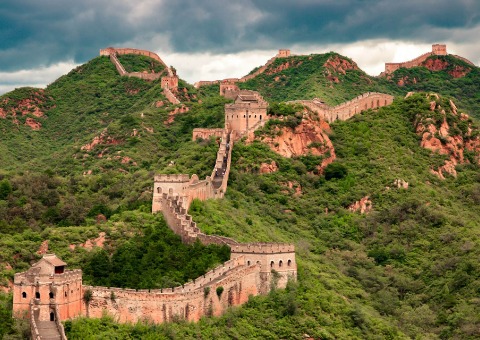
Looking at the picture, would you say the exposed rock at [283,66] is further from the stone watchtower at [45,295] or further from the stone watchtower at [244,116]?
the stone watchtower at [45,295]

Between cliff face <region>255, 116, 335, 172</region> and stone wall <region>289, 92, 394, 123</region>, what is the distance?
401cm

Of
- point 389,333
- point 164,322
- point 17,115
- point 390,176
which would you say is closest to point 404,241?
point 390,176

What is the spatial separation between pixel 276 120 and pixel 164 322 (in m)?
42.8

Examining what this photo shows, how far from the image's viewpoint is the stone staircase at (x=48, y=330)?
66050mm

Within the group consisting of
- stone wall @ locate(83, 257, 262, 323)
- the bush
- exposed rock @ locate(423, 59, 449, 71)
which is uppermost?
exposed rock @ locate(423, 59, 449, 71)

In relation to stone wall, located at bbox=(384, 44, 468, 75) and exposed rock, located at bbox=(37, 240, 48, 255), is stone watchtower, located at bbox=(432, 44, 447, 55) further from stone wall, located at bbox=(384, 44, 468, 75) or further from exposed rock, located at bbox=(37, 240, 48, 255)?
exposed rock, located at bbox=(37, 240, 48, 255)

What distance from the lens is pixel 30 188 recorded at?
10200 centimetres


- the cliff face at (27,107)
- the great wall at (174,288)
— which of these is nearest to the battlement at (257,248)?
the great wall at (174,288)

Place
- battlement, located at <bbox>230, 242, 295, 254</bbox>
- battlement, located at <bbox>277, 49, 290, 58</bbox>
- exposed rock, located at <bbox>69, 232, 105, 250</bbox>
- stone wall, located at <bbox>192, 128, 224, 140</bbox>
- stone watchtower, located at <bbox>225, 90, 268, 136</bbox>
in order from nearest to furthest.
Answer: battlement, located at <bbox>230, 242, 295, 254</bbox> → exposed rock, located at <bbox>69, 232, 105, 250</bbox> → stone watchtower, located at <bbox>225, 90, 268, 136</bbox> → stone wall, located at <bbox>192, 128, 224, 140</bbox> → battlement, located at <bbox>277, 49, 290, 58</bbox>

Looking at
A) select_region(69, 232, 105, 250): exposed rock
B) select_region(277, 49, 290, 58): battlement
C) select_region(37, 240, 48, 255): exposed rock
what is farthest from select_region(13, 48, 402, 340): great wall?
select_region(277, 49, 290, 58): battlement

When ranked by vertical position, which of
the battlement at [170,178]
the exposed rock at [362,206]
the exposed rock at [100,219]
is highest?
the battlement at [170,178]

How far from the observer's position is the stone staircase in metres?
66.1

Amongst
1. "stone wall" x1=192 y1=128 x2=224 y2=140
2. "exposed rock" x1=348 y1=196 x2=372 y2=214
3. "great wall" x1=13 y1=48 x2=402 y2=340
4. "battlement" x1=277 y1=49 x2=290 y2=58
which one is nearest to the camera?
"great wall" x1=13 y1=48 x2=402 y2=340

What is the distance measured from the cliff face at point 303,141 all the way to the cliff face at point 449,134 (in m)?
10.4
